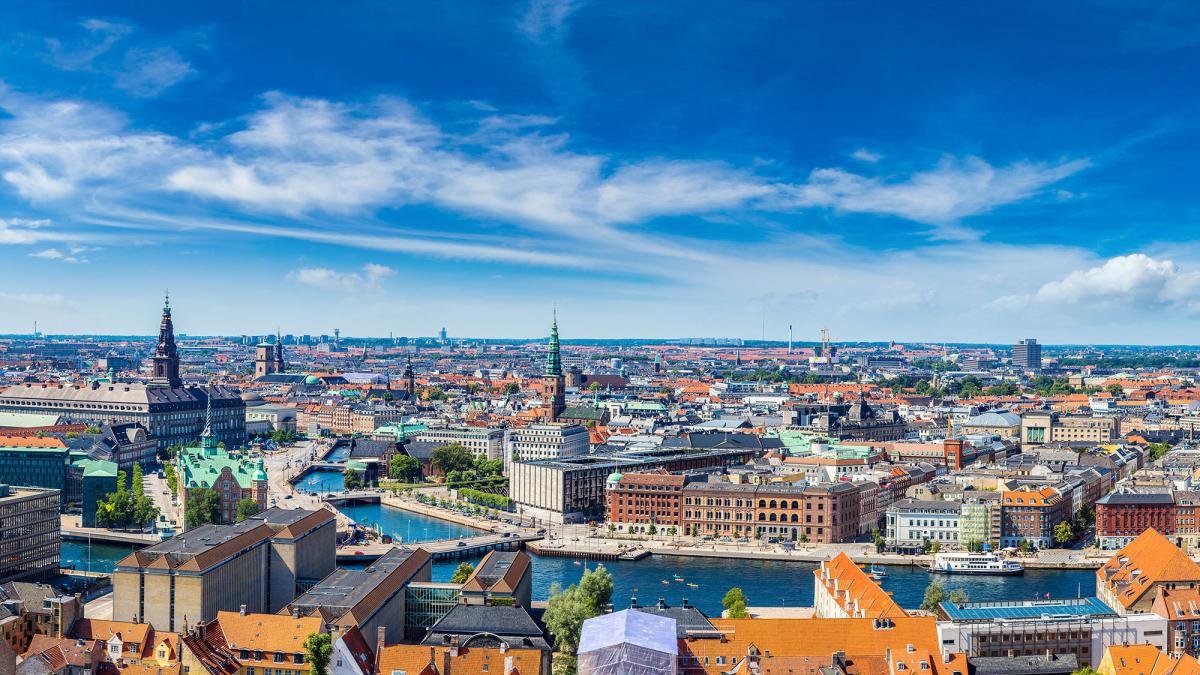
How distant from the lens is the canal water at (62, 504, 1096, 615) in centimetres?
5659

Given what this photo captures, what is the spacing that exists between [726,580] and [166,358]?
81.9 metres

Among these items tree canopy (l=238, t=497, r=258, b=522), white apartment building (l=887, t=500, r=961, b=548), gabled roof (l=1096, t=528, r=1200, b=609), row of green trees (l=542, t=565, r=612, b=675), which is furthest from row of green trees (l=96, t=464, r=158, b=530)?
gabled roof (l=1096, t=528, r=1200, b=609)

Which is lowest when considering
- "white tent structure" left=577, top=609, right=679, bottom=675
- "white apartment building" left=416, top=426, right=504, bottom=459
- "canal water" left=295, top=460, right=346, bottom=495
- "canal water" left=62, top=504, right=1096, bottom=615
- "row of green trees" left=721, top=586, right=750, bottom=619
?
"canal water" left=62, top=504, right=1096, bottom=615

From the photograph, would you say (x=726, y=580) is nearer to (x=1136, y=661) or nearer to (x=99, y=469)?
(x=1136, y=661)

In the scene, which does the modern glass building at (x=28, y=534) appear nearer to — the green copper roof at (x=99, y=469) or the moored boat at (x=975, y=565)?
the green copper roof at (x=99, y=469)

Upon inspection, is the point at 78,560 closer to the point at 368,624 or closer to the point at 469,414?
the point at 368,624

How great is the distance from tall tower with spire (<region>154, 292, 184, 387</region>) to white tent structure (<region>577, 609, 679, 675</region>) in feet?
315

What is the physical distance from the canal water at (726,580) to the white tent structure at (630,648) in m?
15.3

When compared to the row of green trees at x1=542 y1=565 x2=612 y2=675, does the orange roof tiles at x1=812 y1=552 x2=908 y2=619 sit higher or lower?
higher

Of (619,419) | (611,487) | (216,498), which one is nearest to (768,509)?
(611,487)

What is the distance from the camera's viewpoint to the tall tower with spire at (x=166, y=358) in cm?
12575

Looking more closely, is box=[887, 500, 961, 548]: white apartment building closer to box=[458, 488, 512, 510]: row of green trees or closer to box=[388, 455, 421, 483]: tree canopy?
box=[458, 488, 512, 510]: row of green trees

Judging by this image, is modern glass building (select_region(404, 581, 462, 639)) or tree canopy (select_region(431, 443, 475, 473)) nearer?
modern glass building (select_region(404, 581, 462, 639))

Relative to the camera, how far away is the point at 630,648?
35.5 meters
